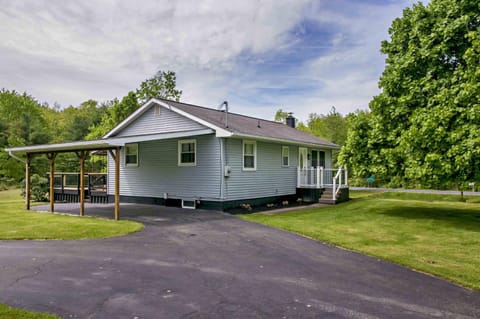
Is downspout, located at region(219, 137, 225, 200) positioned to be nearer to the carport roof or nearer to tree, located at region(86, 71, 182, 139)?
the carport roof

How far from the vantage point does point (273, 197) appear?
49.3ft

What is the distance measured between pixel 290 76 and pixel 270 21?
921 centimetres

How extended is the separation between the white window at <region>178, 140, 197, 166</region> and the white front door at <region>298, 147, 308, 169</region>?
20.9 ft

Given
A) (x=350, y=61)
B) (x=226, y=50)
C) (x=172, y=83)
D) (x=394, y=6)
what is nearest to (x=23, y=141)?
(x=172, y=83)

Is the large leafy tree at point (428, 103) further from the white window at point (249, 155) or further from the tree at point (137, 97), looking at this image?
the tree at point (137, 97)

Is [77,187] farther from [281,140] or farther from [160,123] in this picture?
[281,140]

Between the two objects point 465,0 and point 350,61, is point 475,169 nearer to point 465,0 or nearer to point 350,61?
point 465,0

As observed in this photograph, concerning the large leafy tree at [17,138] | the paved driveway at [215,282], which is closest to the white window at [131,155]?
the paved driveway at [215,282]

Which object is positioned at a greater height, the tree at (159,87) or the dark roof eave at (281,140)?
the tree at (159,87)

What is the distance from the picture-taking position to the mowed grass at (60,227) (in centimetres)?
809

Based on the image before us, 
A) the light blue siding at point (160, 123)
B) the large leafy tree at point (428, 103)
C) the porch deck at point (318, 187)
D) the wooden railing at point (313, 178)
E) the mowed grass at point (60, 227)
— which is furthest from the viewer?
the wooden railing at point (313, 178)

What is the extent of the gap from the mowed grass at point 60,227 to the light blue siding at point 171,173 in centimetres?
→ 370

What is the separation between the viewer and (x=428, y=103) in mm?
10500

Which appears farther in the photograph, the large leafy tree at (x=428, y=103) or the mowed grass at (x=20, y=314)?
the large leafy tree at (x=428, y=103)
